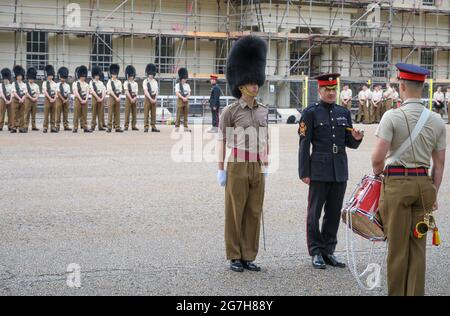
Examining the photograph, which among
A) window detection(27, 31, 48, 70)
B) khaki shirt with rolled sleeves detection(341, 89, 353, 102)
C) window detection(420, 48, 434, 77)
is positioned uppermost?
window detection(420, 48, 434, 77)

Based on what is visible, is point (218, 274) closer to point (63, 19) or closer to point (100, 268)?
point (100, 268)

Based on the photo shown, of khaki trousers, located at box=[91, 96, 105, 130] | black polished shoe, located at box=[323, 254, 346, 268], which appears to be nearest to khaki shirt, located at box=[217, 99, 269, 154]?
black polished shoe, located at box=[323, 254, 346, 268]

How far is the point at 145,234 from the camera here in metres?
8.80

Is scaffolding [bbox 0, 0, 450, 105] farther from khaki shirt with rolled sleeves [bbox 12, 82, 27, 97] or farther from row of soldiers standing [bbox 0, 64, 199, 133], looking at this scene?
khaki shirt with rolled sleeves [bbox 12, 82, 27, 97]

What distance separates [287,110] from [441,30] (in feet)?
50.2

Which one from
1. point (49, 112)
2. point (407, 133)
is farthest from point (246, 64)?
point (49, 112)

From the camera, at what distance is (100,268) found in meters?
7.25

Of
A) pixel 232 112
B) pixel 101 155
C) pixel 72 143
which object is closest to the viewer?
pixel 232 112

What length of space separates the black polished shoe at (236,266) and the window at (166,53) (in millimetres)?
33319

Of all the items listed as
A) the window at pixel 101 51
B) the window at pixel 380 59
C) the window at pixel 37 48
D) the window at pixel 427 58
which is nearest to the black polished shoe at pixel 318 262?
the window at pixel 101 51

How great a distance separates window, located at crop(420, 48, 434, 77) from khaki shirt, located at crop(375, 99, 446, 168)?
4202cm

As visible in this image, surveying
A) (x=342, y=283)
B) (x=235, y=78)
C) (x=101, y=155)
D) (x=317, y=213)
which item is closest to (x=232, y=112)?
(x=235, y=78)

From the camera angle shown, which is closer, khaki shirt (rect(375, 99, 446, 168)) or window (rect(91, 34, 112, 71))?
khaki shirt (rect(375, 99, 446, 168))

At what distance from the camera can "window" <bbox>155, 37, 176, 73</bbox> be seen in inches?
1592
